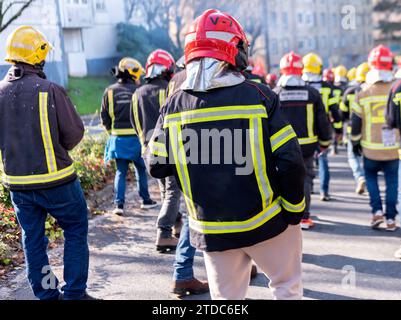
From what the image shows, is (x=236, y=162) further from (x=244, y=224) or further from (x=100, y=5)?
(x=100, y=5)

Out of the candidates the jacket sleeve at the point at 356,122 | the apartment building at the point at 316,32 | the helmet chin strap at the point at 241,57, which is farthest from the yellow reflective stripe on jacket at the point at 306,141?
the apartment building at the point at 316,32

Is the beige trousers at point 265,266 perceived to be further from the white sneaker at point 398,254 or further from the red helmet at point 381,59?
the red helmet at point 381,59

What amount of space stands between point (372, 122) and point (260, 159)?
Answer: 11.1 ft

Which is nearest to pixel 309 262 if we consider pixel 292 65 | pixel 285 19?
pixel 292 65

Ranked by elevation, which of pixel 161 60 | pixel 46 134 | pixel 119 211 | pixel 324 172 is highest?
pixel 161 60

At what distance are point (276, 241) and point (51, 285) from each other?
6.54 ft

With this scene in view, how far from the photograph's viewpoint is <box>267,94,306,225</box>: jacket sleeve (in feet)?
8.69

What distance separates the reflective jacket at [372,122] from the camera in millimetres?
5508

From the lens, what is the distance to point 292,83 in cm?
551

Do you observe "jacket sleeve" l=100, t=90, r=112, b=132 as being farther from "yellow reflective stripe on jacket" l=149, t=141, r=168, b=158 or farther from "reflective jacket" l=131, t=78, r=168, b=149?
"yellow reflective stripe on jacket" l=149, t=141, r=168, b=158

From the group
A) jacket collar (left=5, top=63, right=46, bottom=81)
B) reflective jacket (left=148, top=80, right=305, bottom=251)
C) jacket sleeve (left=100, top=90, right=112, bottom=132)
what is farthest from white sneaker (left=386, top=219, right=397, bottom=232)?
jacket collar (left=5, top=63, right=46, bottom=81)

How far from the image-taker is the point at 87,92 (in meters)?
17.2

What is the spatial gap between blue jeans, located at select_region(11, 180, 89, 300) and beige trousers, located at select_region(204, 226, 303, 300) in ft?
4.42
